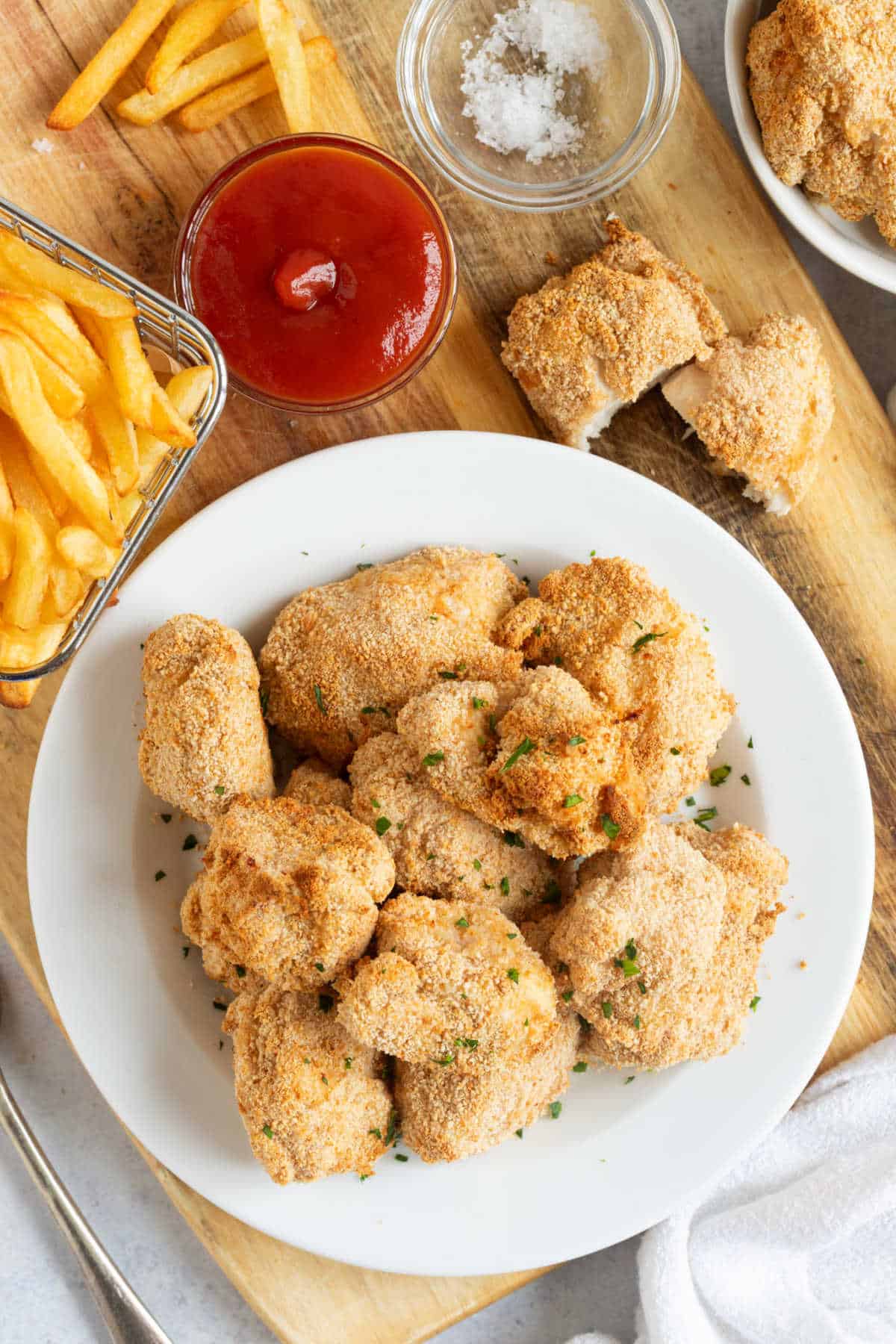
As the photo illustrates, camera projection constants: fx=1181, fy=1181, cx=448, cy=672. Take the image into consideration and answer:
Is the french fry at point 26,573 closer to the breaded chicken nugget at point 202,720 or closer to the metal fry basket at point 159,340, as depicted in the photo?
the metal fry basket at point 159,340

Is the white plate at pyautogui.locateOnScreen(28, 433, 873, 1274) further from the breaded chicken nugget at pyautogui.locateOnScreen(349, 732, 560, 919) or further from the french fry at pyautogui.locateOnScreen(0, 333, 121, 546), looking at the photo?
the breaded chicken nugget at pyautogui.locateOnScreen(349, 732, 560, 919)

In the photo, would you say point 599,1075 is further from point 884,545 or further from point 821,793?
point 884,545

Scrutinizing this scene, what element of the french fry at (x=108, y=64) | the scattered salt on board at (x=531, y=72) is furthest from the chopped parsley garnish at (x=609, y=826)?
the french fry at (x=108, y=64)

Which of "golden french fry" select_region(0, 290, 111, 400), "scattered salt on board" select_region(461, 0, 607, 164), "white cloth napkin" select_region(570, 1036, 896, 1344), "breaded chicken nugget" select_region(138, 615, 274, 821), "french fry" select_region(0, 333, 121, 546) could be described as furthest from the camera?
"white cloth napkin" select_region(570, 1036, 896, 1344)

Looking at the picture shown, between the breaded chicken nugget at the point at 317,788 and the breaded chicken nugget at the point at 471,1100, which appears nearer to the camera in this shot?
the breaded chicken nugget at the point at 471,1100

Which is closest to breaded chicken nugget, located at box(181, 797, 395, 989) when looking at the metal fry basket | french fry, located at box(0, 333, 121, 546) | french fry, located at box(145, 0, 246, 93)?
the metal fry basket

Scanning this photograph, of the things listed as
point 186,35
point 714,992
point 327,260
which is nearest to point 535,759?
point 714,992
